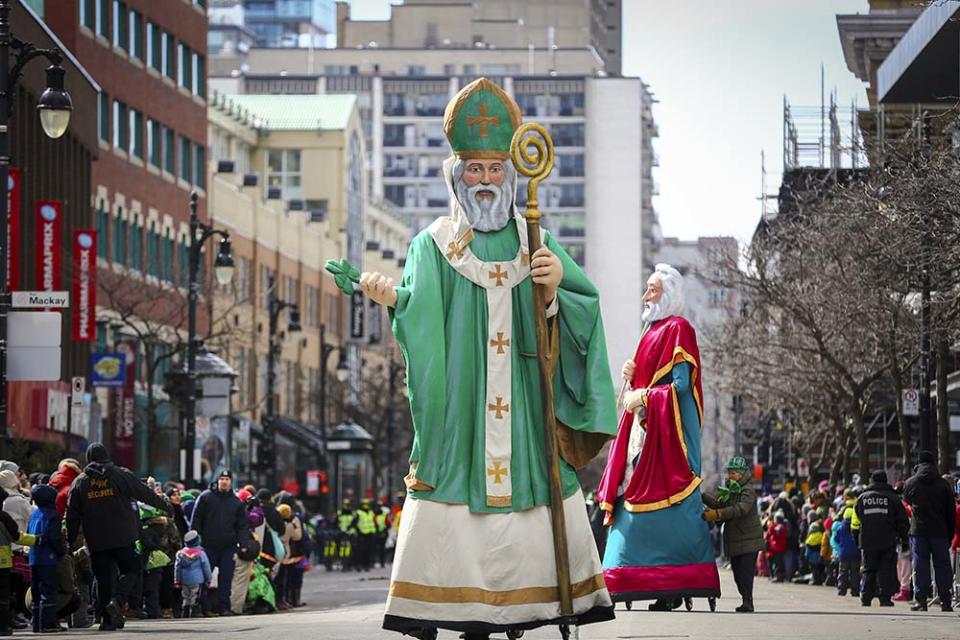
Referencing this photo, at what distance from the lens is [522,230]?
45.4 ft

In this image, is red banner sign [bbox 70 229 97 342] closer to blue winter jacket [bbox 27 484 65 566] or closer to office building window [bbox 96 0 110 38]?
office building window [bbox 96 0 110 38]

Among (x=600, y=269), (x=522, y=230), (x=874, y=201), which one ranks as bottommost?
(x=522, y=230)

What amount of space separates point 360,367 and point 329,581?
1951 inches

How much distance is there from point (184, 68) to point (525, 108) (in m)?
91.7

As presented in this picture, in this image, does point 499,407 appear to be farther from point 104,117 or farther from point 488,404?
point 104,117

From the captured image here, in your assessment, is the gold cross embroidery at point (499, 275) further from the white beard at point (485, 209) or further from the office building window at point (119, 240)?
Result: the office building window at point (119, 240)

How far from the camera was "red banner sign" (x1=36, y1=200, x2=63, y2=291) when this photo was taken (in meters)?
41.4

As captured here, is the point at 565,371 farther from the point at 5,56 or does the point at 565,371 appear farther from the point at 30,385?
the point at 30,385

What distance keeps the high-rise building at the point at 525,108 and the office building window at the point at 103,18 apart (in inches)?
3838

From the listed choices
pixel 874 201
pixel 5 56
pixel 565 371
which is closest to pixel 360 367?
pixel 874 201

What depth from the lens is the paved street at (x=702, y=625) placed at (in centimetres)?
1738

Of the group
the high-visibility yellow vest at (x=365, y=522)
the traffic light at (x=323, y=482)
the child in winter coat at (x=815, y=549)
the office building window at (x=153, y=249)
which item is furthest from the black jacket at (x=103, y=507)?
the traffic light at (x=323, y=482)

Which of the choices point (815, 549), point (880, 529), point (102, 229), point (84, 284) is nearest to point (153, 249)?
point (102, 229)

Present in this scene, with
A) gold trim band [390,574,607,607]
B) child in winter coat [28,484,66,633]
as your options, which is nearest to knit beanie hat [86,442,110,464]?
child in winter coat [28,484,66,633]
